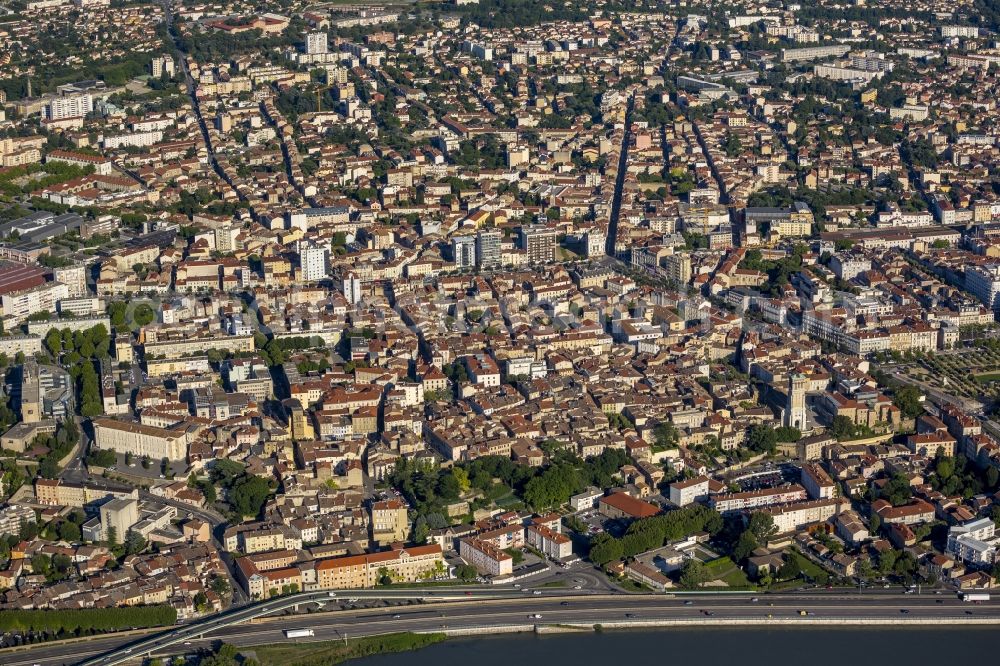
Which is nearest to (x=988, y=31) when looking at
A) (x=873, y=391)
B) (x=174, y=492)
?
(x=873, y=391)

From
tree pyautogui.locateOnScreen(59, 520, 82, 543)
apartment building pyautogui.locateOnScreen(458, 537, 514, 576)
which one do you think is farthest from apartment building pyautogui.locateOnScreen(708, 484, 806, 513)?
tree pyautogui.locateOnScreen(59, 520, 82, 543)

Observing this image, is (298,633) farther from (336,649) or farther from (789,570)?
(789,570)

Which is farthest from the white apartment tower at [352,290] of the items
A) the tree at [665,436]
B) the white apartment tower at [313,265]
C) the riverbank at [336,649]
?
the riverbank at [336,649]

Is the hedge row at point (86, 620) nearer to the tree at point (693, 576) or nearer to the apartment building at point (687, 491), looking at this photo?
the tree at point (693, 576)

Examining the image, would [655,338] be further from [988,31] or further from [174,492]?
[988,31]

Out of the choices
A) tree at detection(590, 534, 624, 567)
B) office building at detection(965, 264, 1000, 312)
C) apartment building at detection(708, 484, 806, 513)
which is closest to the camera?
tree at detection(590, 534, 624, 567)

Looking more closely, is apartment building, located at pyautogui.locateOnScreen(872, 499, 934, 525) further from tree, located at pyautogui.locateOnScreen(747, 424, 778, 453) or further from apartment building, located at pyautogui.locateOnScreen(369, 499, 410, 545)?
apartment building, located at pyautogui.locateOnScreen(369, 499, 410, 545)

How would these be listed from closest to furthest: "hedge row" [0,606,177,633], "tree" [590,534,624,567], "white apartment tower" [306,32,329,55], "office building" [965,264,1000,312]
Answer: "hedge row" [0,606,177,633] → "tree" [590,534,624,567] → "office building" [965,264,1000,312] → "white apartment tower" [306,32,329,55]

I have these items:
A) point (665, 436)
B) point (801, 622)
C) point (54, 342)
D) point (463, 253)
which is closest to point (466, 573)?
point (801, 622)
